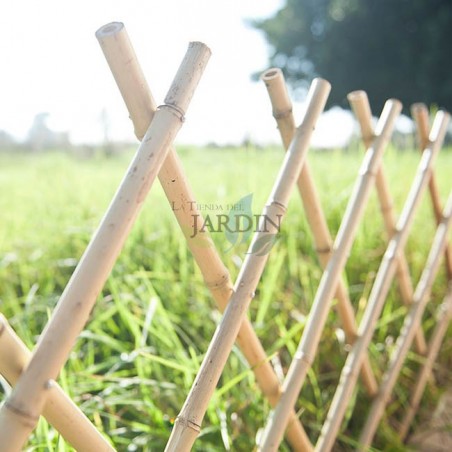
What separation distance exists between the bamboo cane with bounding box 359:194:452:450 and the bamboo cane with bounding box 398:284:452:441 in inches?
2.9

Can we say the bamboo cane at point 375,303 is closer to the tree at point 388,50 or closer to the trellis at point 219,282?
the trellis at point 219,282

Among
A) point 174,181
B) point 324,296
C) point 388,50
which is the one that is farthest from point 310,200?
point 388,50

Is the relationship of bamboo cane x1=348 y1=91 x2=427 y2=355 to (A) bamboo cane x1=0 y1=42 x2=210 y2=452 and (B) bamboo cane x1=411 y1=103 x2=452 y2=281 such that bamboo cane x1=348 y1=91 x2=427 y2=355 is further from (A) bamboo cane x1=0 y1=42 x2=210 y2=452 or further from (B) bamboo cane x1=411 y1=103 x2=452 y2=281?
(A) bamboo cane x1=0 y1=42 x2=210 y2=452

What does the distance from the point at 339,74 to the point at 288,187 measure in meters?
10.8

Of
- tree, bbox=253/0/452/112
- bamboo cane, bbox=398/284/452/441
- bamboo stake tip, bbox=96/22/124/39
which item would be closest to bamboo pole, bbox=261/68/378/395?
bamboo cane, bbox=398/284/452/441

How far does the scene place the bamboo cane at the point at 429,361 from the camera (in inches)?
58.0

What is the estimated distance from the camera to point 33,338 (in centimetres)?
145

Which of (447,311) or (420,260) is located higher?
(420,260)

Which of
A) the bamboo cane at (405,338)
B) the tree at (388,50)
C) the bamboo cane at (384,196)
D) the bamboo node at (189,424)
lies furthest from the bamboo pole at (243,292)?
the tree at (388,50)

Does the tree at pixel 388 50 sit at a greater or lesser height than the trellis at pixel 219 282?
greater

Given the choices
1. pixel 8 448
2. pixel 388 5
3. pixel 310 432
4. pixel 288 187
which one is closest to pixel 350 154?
pixel 310 432

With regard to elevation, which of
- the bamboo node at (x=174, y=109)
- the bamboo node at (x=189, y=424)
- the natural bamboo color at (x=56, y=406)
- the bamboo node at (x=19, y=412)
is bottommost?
the bamboo node at (x=19, y=412)

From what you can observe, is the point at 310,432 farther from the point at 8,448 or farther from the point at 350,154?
the point at 350,154

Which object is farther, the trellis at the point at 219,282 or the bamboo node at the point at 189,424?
the bamboo node at the point at 189,424
